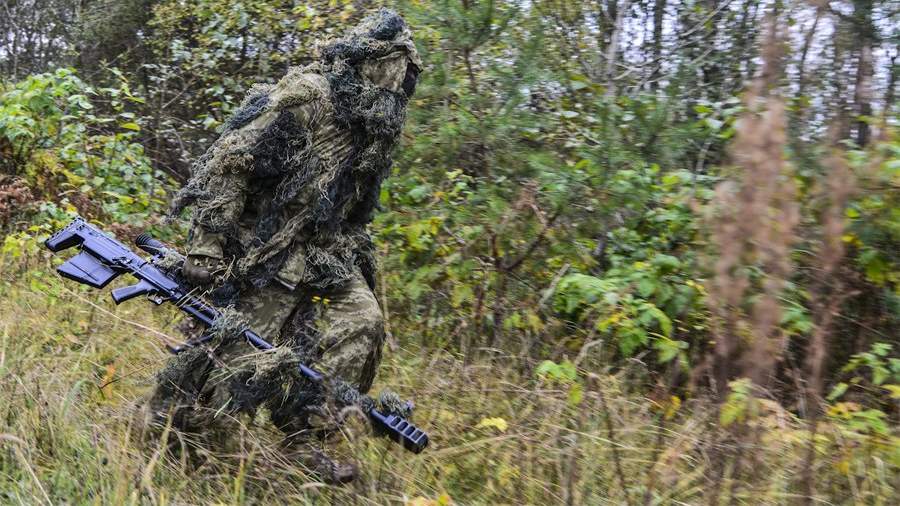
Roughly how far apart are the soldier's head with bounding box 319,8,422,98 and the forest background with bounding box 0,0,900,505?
1.26 metres

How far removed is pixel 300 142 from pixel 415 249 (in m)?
2.07

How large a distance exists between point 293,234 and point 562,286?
1572 mm

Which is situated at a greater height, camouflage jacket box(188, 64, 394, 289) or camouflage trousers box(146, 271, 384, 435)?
camouflage jacket box(188, 64, 394, 289)

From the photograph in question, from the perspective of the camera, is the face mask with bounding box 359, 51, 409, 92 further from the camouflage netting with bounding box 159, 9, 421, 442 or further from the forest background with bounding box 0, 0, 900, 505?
the forest background with bounding box 0, 0, 900, 505

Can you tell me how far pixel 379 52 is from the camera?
3.41 metres

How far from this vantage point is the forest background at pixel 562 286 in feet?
10.1

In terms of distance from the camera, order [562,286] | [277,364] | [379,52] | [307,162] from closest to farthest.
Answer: [277,364], [307,162], [379,52], [562,286]

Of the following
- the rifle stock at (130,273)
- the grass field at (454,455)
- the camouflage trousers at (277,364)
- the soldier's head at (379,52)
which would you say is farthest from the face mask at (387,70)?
the grass field at (454,455)

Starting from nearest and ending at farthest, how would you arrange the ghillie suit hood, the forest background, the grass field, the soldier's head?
the grass field → the forest background → the ghillie suit hood → the soldier's head

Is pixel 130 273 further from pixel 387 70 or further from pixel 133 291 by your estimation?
pixel 387 70

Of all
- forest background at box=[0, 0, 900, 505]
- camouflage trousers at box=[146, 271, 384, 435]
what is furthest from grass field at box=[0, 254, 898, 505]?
camouflage trousers at box=[146, 271, 384, 435]

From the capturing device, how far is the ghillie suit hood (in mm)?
3178

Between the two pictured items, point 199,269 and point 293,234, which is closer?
point 199,269

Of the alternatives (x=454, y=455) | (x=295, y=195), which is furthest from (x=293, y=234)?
(x=454, y=455)
